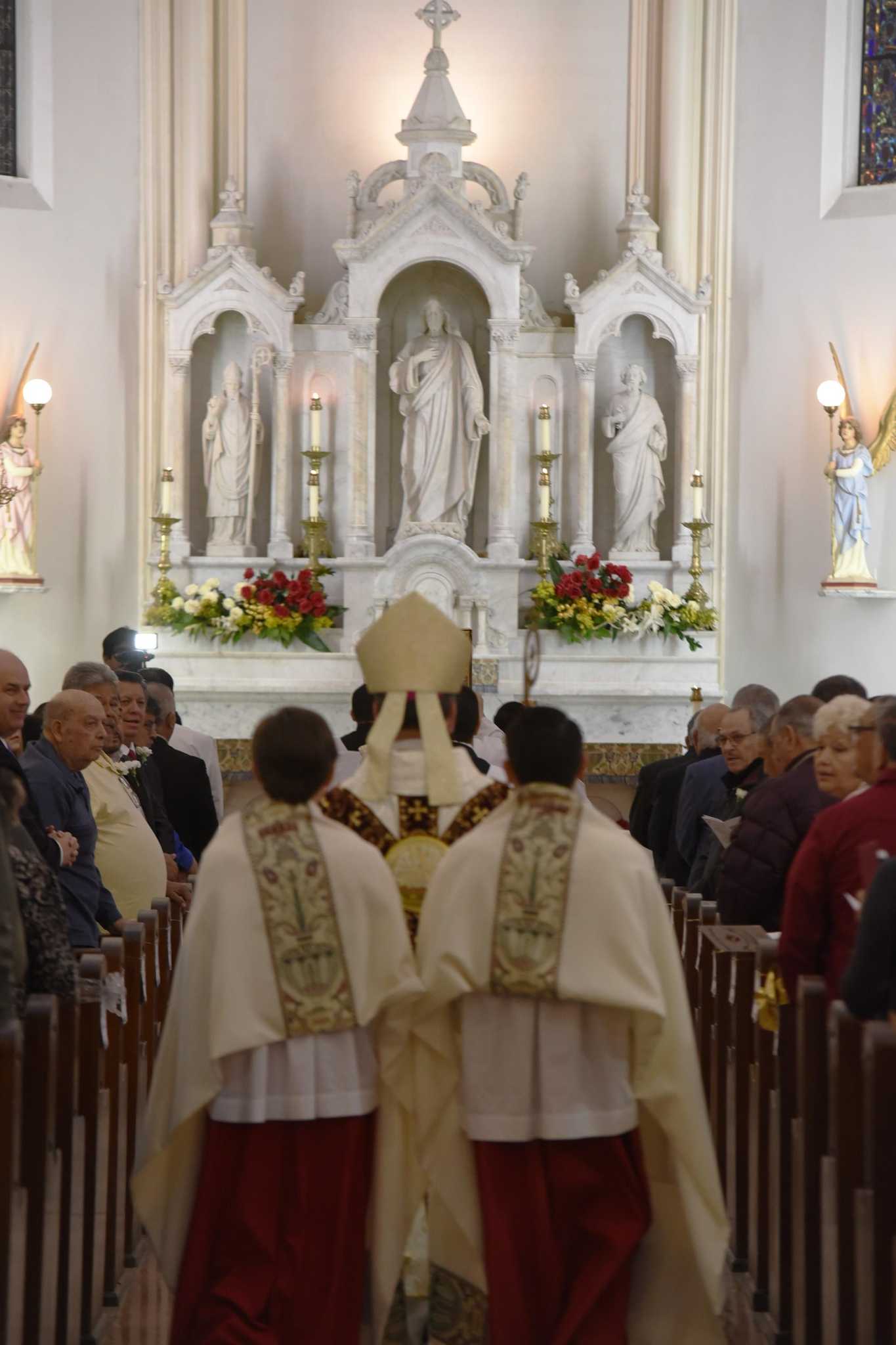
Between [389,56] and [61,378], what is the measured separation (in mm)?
3510

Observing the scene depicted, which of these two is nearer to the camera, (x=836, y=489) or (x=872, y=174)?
(x=836, y=489)

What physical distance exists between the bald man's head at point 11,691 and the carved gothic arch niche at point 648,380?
309 inches

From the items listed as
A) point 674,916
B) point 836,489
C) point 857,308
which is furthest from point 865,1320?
point 857,308

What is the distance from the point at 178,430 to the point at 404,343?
175 centimetres

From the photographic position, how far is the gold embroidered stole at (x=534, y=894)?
13.0 feet

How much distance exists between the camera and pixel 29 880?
14.1 ft

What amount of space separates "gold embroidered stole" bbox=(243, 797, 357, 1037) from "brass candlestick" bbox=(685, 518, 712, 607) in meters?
8.85

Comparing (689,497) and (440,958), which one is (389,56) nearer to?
(689,497)

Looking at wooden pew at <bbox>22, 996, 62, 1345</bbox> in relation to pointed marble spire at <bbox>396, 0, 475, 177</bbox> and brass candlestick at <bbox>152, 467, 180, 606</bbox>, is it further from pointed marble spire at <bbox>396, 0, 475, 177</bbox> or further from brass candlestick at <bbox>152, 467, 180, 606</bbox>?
pointed marble spire at <bbox>396, 0, 475, 177</bbox>

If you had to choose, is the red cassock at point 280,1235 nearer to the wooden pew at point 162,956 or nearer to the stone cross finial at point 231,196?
the wooden pew at point 162,956

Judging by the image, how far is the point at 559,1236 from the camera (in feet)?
13.4

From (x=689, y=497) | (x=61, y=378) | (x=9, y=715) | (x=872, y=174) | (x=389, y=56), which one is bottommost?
(x=9, y=715)

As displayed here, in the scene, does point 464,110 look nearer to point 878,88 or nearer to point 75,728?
point 878,88

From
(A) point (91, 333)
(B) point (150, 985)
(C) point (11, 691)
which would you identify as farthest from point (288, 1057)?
(A) point (91, 333)
